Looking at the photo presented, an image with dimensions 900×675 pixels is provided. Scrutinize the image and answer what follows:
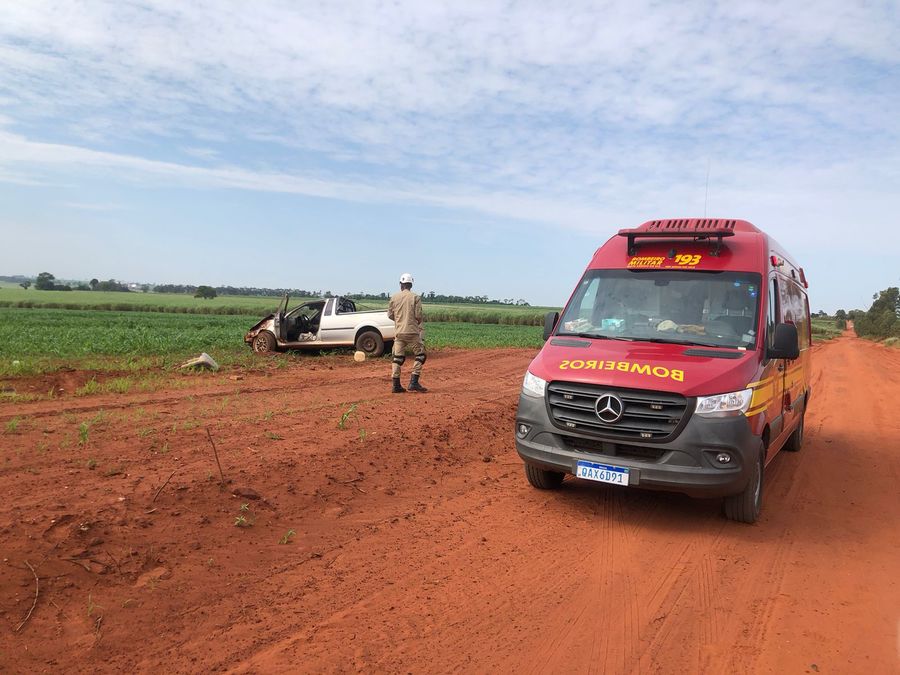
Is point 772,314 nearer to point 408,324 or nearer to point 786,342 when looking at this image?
point 786,342

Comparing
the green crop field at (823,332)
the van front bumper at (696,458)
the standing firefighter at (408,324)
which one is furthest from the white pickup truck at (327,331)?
the green crop field at (823,332)

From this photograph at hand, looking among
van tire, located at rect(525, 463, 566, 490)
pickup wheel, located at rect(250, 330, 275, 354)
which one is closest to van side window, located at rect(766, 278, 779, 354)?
van tire, located at rect(525, 463, 566, 490)

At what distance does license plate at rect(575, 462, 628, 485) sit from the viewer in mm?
5059

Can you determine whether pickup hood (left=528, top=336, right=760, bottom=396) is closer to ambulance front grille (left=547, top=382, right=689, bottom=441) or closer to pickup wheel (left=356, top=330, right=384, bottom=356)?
ambulance front grille (left=547, top=382, right=689, bottom=441)

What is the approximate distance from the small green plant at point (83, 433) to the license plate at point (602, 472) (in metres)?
4.94

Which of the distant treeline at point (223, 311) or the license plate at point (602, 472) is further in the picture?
the distant treeline at point (223, 311)

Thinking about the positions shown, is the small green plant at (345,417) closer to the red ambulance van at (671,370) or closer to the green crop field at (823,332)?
the red ambulance van at (671,370)

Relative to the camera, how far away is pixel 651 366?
5176mm

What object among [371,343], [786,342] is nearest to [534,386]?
[786,342]

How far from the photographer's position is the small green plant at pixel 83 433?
639 centimetres

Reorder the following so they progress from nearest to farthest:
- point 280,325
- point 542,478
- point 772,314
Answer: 1. point 772,314
2. point 542,478
3. point 280,325

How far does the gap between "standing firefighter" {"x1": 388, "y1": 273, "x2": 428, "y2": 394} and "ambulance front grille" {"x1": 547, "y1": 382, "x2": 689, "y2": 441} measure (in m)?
5.82

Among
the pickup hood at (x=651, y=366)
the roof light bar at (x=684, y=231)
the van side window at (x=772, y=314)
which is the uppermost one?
the roof light bar at (x=684, y=231)

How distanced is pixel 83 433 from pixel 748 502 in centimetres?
647
